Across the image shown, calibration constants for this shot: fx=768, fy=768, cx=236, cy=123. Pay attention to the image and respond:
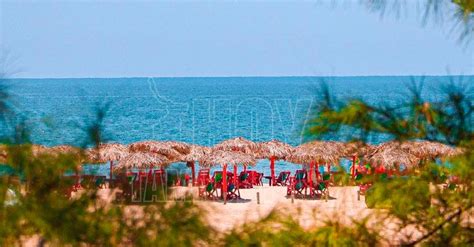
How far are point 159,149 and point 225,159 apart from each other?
7.86 feet

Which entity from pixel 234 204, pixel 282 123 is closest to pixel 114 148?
pixel 234 204

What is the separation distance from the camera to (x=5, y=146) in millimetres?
3678

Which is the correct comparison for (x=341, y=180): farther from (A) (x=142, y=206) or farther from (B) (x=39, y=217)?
(B) (x=39, y=217)

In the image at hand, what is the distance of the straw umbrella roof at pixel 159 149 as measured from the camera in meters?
17.2

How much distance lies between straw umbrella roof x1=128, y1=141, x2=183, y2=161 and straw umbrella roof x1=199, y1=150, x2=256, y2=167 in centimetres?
151

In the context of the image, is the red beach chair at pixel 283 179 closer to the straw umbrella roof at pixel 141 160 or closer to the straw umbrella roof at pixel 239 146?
the straw umbrella roof at pixel 239 146

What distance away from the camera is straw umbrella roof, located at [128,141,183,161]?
56.3 ft

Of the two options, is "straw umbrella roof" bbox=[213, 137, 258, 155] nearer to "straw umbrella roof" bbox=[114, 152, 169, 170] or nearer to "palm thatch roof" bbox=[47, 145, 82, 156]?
"straw umbrella roof" bbox=[114, 152, 169, 170]

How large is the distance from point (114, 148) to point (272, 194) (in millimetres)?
3496

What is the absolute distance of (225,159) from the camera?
50.2 ft

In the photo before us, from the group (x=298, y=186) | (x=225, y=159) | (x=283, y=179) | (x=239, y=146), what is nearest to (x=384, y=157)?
(x=298, y=186)

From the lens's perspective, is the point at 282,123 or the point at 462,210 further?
the point at 282,123

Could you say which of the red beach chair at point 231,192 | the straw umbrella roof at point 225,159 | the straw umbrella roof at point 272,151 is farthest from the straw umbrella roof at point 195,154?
the straw umbrella roof at point 272,151

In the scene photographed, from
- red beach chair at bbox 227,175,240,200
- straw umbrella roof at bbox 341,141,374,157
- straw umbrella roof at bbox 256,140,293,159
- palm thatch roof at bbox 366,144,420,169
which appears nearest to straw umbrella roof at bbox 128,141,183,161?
straw umbrella roof at bbox 256,140,293,159
